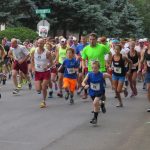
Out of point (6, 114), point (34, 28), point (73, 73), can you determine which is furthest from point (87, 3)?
point (6, 114)

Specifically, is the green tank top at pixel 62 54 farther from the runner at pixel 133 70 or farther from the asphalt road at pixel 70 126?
the asphalt road at pixel 70 126

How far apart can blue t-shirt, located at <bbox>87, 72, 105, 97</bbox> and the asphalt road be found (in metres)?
0.63

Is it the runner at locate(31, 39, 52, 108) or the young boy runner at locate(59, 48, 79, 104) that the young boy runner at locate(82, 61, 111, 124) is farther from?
the young boy runner at locate(59, 48, 79, 104)

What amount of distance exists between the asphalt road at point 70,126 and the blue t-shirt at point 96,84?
0.63m

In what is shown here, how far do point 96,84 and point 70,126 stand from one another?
1166mm

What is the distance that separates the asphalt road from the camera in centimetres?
955

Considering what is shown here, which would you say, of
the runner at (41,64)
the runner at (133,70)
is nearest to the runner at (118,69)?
the runner at (41,64)

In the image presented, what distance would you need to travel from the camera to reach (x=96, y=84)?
1207 cm

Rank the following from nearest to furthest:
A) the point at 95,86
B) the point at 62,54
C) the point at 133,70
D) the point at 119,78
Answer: the point at 95,86
the point at 119,78
the point at 133,70
the point at 62,54

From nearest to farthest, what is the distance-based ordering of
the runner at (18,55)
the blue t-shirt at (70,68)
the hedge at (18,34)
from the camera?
the blue t-shirt at (70,68) → the runner at (18,55) → the hedge at (18,34)

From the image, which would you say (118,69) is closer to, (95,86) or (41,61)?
(41,61)

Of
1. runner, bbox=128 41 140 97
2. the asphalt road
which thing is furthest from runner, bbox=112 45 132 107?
runner, bbox=128 41 140 97

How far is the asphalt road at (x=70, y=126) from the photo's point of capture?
9.55 meters

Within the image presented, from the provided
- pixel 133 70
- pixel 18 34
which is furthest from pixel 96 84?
pixel 18 34
